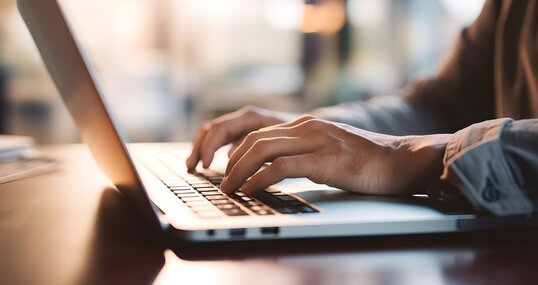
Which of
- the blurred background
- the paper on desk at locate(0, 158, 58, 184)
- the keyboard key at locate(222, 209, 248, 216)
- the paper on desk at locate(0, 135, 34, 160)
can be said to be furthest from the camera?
the blurred background

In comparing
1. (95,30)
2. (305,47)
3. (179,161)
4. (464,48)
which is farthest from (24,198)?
(305,47)

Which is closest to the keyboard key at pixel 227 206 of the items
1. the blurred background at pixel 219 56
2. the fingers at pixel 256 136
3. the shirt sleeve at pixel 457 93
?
the fingers at pixel 256 136

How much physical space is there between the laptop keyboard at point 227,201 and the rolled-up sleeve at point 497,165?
14 cm

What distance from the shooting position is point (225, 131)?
37.0 inches

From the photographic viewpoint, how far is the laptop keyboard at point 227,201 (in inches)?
20.0

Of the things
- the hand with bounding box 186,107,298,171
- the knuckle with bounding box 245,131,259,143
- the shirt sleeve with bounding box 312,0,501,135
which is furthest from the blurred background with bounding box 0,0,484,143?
the knuckle with bounding box 245,131,259,143

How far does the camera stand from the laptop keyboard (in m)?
0.51

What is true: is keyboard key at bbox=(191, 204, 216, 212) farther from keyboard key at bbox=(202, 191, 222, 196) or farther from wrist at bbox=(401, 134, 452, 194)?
wrist at bbox=(401, 134, 452, 194)

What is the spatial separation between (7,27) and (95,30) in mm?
585

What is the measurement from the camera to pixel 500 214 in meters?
0.52

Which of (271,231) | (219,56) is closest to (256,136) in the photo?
(271,231)

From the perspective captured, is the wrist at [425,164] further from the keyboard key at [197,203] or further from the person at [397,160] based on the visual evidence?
the keyboard key at [197,203]

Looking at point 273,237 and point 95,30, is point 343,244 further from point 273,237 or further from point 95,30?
point 95,30

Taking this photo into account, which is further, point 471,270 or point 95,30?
point 95,30
